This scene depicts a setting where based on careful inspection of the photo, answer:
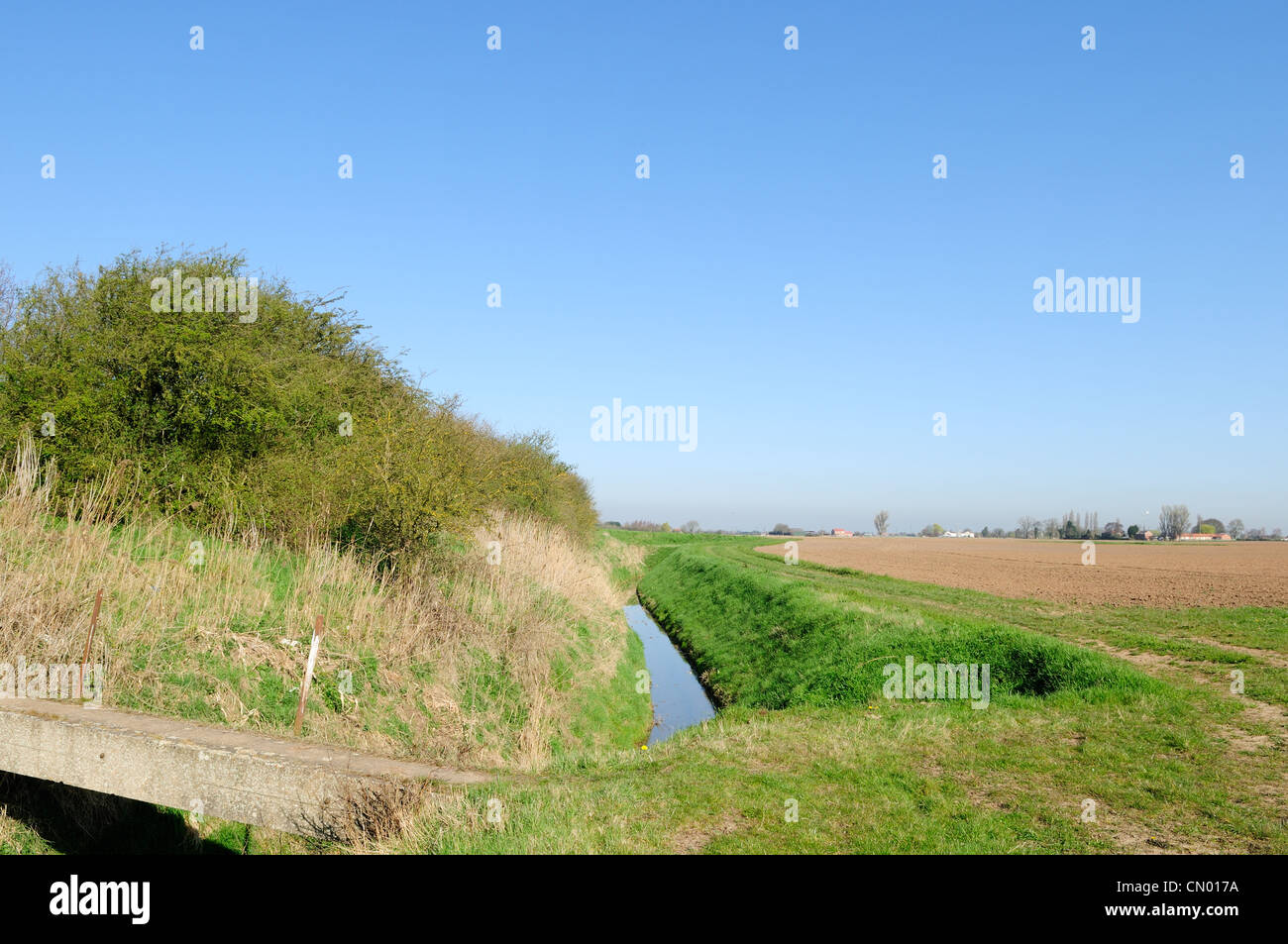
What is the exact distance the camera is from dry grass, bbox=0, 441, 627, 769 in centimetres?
1038

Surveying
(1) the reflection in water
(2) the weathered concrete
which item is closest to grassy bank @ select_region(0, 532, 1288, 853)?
(2) the weathered concrete

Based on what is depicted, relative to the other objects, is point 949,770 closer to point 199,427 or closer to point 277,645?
point 277,645

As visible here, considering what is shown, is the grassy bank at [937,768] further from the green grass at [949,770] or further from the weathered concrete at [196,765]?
the weathered concrete at [196,765]

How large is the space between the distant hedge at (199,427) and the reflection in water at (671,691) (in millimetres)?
7094

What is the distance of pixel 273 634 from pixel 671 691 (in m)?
12.9

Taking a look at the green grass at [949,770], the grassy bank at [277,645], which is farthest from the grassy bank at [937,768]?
the grassy bank at [277,645]

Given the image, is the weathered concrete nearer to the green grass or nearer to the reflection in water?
the green grass

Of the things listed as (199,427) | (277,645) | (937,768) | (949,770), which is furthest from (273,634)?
(949,770)

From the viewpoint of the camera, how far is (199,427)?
17.0 meters

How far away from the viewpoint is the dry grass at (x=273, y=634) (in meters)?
10.4

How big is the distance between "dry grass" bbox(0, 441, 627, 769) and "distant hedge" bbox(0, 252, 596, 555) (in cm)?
75
